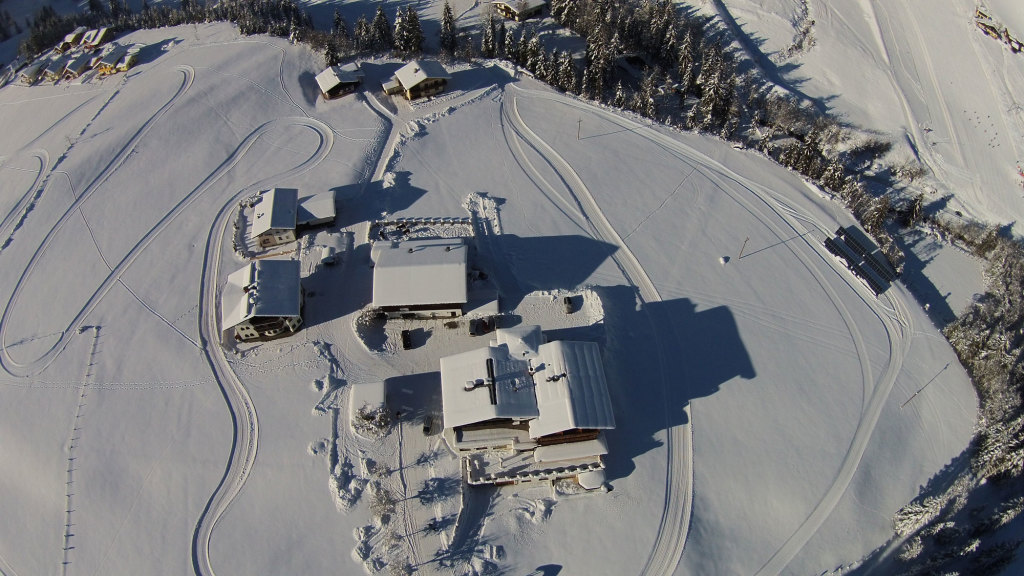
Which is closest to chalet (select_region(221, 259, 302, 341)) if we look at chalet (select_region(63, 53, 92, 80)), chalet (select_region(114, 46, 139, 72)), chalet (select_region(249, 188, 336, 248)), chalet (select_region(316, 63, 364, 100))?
chalet (select_region(249, 188, 336, 248))

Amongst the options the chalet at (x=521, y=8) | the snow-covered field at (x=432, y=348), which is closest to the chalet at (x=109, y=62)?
the snow-covered field at (x=432, y=348)

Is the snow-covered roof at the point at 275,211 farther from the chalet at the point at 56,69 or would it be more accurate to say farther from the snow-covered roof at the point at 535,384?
the chalet at the point at 56,69

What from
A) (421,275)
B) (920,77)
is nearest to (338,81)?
(421,275)

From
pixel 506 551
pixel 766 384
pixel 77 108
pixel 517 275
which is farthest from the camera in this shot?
pixel 77 108

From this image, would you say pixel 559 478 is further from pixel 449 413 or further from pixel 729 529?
pixel 729 529

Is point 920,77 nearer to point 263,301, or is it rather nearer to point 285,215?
point 285,215

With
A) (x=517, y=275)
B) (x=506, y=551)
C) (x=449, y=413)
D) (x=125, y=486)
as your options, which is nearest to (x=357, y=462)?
(x=449, y=413)

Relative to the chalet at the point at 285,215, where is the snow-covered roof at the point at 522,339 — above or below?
below
